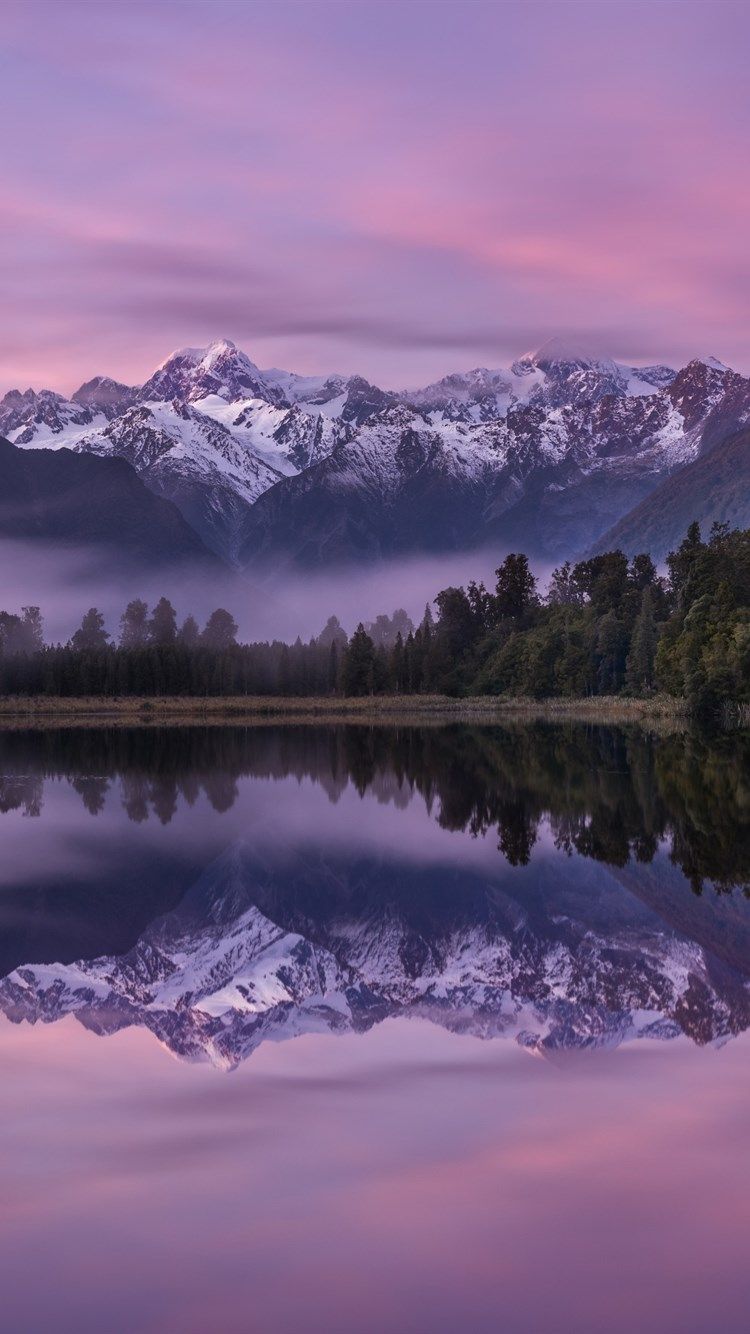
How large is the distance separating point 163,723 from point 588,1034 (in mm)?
128150

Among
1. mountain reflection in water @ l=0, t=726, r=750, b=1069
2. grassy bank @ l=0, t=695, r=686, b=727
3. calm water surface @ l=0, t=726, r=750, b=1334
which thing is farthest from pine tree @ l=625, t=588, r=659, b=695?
calm water surface @ l=0, t=726, r=750, b=1334

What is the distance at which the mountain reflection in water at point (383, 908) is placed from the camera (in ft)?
58.9

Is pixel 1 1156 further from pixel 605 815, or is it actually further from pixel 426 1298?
pixel 605 815

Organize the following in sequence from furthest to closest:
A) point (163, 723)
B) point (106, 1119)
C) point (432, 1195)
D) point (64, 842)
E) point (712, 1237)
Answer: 1. point (163, 723)
2. point (64, 842)
3. point (106, 1119)
4. point (432, 1195)
5. point (712, 1237)

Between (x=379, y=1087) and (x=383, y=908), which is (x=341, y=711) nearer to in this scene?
(x=383, y=908)

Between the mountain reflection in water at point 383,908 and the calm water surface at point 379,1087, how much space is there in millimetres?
101

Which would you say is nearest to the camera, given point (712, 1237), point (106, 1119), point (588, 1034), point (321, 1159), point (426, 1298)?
point (426, 1298)

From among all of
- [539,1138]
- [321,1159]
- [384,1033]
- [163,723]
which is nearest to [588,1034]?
[384,1033]

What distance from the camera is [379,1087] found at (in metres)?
14.8

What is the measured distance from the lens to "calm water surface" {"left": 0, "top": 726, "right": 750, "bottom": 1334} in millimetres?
10195

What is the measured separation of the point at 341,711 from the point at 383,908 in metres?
150

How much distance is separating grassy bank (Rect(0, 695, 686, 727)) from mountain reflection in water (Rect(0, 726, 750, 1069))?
74836mm

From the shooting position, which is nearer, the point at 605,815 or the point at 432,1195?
the point at 432,1195

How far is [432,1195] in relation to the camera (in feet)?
38.2
